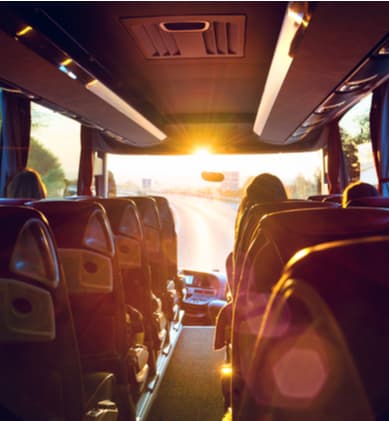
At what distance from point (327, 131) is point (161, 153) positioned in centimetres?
325

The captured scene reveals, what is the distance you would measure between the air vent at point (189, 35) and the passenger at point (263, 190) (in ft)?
5.30

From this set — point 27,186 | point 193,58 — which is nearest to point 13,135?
point 27,186

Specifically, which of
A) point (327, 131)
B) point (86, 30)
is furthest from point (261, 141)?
point (86, 30)

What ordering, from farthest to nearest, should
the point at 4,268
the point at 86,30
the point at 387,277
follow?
the point at 86,30 → the point at 4,268 → the point at 387,277

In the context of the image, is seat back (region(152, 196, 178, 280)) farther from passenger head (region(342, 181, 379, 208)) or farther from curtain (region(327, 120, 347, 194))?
curtain (region(327, 120, 347, 194))

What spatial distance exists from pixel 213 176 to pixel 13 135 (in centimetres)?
327

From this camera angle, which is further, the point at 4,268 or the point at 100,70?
the point at 100,70

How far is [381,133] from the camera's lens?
5.93 m

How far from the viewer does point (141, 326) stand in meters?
3.46

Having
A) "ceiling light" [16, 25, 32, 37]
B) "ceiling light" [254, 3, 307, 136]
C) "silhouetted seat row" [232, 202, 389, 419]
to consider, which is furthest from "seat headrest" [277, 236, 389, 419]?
"ceiling light" [16, 25, 32, 37]

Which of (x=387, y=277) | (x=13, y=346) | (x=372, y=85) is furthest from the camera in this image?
(x=372, y=85)

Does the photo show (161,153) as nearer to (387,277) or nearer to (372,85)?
(372,85)

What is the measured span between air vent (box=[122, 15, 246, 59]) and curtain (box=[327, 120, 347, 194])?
3333mm

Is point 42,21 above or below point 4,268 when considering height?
above
